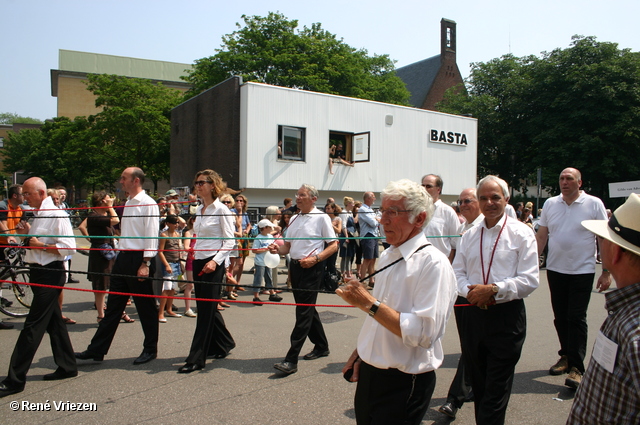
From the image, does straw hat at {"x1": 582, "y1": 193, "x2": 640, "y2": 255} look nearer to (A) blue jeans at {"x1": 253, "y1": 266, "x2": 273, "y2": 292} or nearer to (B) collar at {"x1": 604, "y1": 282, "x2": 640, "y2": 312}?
(B) collar at {"x1": 604, "y1": 282, "x2": 640, "y2": 312}

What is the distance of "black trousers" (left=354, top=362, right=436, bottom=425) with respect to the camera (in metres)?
2.31

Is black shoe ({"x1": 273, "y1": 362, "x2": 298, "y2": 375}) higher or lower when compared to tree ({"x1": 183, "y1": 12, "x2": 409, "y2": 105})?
lower

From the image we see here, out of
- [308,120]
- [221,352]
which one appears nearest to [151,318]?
[221,352]

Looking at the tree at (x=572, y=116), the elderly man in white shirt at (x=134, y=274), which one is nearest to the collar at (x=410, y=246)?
the elderly man in white shirt at (x=134, y=274)

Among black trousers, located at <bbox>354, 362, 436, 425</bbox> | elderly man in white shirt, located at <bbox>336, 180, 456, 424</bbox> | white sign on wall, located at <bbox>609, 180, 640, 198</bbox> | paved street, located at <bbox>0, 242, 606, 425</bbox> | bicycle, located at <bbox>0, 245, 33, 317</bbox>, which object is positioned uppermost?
white sign on wall, located at <bbox>609, 180, 640, 198</bbox>

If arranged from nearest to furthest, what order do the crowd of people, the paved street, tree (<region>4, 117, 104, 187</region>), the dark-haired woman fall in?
the crowd of people → the paved street → the dark-haired woman → tree (<region>4, 117, 104, 187</region>)

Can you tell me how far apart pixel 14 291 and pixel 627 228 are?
8.10 m

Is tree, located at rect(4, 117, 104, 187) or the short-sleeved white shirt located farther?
tree, located at rect(4, 117, 104, 187)

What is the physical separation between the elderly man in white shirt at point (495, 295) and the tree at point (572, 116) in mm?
31328

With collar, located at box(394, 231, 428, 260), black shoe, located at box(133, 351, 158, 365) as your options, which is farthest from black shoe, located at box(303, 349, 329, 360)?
collar, located at box(394, 231, 428, 260)

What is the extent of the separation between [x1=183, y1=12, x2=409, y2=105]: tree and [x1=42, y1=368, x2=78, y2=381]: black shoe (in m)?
26.7

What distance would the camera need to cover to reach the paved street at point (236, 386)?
387 cm

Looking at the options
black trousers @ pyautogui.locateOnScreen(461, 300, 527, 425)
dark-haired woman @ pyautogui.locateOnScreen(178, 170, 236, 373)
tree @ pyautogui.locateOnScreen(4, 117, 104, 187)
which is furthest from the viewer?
tree @ pyautogui.locateOnScreen(4, 117, 104, 187)

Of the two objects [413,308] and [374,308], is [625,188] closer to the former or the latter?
[413,308]
